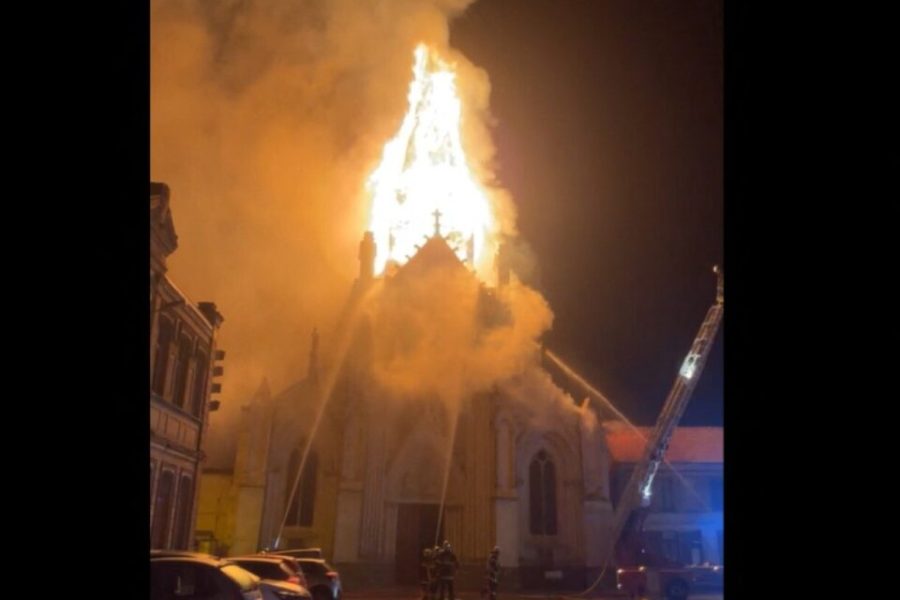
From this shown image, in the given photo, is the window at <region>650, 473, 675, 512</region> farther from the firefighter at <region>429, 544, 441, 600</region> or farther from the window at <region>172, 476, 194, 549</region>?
the window at <region>172, 476, 194, 549</region>

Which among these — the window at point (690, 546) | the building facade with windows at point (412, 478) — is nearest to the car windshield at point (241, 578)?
the building facade with windows at point (412, 478)

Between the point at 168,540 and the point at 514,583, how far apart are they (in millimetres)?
15284

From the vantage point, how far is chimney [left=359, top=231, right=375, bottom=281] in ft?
135

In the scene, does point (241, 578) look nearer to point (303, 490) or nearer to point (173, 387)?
point (173, 387)

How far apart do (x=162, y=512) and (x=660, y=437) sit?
796 inches

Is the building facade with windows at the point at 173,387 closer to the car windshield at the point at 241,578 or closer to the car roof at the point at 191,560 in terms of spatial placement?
the car roof at the point at 191,560

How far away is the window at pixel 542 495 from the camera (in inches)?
1303

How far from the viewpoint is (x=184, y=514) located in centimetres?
2328

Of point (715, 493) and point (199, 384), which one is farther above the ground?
point (199, 384)

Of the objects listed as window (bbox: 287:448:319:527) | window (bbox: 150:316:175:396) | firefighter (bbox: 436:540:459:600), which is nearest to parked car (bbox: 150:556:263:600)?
firefighter (bbox: 436:540:459:600)

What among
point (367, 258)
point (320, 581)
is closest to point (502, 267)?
point (367, 258)
